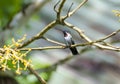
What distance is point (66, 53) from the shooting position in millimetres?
1933

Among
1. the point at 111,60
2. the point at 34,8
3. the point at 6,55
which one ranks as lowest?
the point at 111,60

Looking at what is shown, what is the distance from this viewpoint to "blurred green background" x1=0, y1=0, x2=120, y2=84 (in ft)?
4.90

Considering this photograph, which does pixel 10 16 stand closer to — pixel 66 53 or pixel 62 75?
pixel 62 75

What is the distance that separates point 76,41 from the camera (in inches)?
75.1

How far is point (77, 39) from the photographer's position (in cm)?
191

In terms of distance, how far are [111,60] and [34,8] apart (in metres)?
0.56

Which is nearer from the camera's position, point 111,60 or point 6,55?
point 6,55

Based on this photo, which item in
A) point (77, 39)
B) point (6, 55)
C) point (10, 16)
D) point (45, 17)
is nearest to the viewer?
point (6, 55)

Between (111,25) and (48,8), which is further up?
(48,8)

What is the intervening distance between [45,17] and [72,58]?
0.56 m

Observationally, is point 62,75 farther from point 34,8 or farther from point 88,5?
point 88,5

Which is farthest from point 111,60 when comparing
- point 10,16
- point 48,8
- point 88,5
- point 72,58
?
point 88,5

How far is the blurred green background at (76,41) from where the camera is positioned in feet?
4.90

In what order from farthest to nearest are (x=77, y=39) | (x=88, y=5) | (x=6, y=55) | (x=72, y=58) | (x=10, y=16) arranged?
(x=88, y=5), (x=77, y=39), (x=72, y=58), (x=10, y=16), (x=6, y=55)
